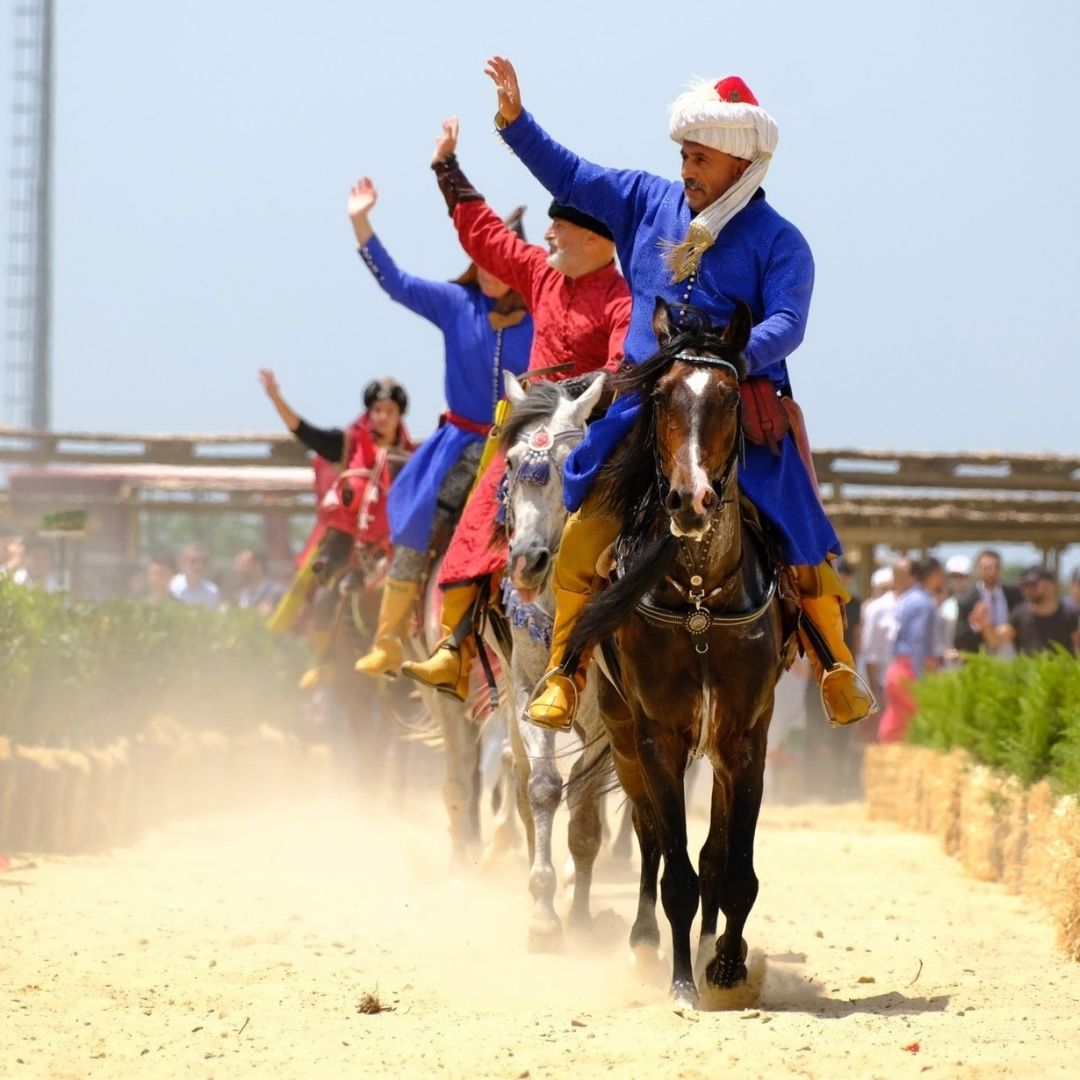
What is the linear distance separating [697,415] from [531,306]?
2.98 metres

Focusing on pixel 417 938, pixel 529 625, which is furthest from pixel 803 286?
pixel 417 938

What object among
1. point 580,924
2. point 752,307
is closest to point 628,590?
point 752,307

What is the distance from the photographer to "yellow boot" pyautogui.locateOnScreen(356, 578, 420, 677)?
10.4m

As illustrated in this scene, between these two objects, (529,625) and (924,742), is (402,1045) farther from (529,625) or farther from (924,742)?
(924,742)

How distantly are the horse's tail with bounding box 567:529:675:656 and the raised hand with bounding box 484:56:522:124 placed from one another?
173 centimetres

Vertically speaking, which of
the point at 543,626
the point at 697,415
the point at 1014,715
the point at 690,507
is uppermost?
the point at 697,415

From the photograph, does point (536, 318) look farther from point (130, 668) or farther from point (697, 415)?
point (130, 668)

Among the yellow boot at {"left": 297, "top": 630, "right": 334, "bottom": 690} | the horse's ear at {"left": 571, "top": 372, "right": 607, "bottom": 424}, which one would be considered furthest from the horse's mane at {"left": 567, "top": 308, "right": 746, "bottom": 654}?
the yellow boot at {"left": 297, "top": 630, "right": 334, "bottom": 690}

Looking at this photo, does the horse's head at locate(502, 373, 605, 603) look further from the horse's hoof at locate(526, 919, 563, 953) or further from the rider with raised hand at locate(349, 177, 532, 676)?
the rider with raised hand at locate(349, 177, 532, 676)

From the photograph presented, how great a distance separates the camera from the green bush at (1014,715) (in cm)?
885

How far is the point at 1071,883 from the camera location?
24.5 ft

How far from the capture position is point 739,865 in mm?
6410

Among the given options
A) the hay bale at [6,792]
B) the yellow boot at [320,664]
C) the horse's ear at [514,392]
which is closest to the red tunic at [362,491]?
the yellow boot at [320,664]

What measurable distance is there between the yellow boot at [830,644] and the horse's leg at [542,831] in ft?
5.21
